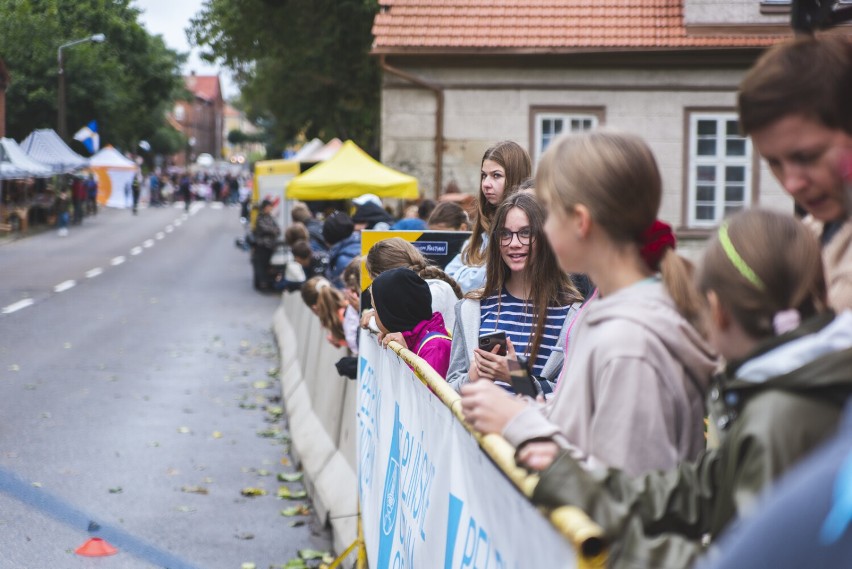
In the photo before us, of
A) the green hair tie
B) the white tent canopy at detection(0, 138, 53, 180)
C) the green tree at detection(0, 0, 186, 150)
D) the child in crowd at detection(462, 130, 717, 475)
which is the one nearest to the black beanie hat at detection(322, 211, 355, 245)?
the child in crowd at detection(462, 130, 717, 475)

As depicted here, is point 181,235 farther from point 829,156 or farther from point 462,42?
point 829,156

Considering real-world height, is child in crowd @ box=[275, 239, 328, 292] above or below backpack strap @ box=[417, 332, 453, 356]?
below

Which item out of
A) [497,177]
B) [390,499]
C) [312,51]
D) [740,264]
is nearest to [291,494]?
[497,177]

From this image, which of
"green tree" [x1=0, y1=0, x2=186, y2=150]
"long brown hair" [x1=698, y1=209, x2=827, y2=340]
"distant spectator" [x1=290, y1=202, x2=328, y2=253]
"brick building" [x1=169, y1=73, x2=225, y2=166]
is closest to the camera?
"long brown hair" [x1=698, y1=209, x2=827, y2=340]

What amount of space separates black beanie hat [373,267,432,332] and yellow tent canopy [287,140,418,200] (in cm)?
1286

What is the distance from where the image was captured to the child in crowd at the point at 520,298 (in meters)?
4.66

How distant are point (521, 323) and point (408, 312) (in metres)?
0.67

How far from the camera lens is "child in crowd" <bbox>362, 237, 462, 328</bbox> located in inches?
230

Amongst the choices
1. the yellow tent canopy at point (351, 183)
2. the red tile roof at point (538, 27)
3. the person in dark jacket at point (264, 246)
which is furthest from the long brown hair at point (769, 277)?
the person in dark jacket at point (264, 246)

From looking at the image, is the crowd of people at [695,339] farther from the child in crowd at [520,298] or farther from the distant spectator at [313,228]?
the distant spectator at [313,228]

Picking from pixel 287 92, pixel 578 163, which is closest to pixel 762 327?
pixel 578 163

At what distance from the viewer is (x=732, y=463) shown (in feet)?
6.36

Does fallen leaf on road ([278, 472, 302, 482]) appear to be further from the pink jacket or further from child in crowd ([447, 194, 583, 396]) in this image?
child in crowd ([447, 194, 583, 396])

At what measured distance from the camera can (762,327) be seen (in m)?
2.01
